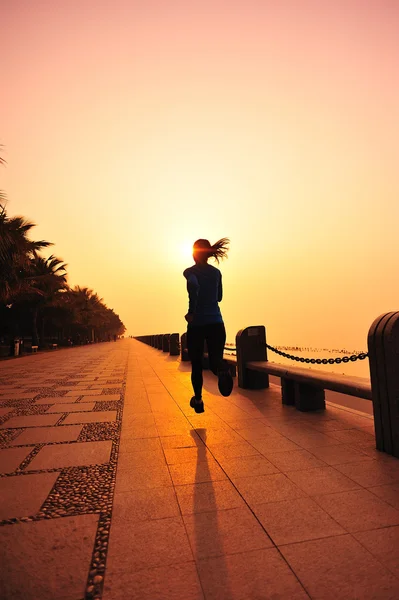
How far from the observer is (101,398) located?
714cm

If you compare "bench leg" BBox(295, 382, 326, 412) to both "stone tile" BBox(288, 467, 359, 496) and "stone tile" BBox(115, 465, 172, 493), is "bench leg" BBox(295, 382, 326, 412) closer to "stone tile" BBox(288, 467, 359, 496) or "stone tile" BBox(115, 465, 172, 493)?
"stone tile" BBox(288, 467, 359, 496)

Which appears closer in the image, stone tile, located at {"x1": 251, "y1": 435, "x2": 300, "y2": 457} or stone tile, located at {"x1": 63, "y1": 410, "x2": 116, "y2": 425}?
stone tile, located at {"x1": 251, "y1": 435, "x2": 300, "y2": 457}

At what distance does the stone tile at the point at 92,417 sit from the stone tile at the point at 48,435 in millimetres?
308

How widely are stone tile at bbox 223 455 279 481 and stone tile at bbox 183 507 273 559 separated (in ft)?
1.99

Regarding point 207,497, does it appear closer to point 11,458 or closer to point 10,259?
point 11,458

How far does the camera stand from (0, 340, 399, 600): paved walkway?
5.67 feet

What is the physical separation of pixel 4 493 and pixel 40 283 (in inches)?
1336

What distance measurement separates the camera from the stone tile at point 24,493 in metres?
2.50

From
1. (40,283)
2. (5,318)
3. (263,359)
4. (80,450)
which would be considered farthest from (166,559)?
(5,318)

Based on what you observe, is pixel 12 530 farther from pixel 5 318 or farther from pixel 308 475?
pixel 5 318

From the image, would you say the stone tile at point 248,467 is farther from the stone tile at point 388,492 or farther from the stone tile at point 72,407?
the stone tile at point 72,407

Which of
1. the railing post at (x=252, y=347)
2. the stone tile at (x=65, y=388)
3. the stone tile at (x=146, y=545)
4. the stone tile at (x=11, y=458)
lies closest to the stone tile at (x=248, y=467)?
the stone tile at (x=146, y=545)

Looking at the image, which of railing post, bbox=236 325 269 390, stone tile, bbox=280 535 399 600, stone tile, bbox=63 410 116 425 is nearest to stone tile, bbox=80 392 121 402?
stone tile, bbox=63 410 116 425

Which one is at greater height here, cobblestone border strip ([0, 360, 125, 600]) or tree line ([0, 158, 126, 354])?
tree line ([0, 158, 126, 354])
